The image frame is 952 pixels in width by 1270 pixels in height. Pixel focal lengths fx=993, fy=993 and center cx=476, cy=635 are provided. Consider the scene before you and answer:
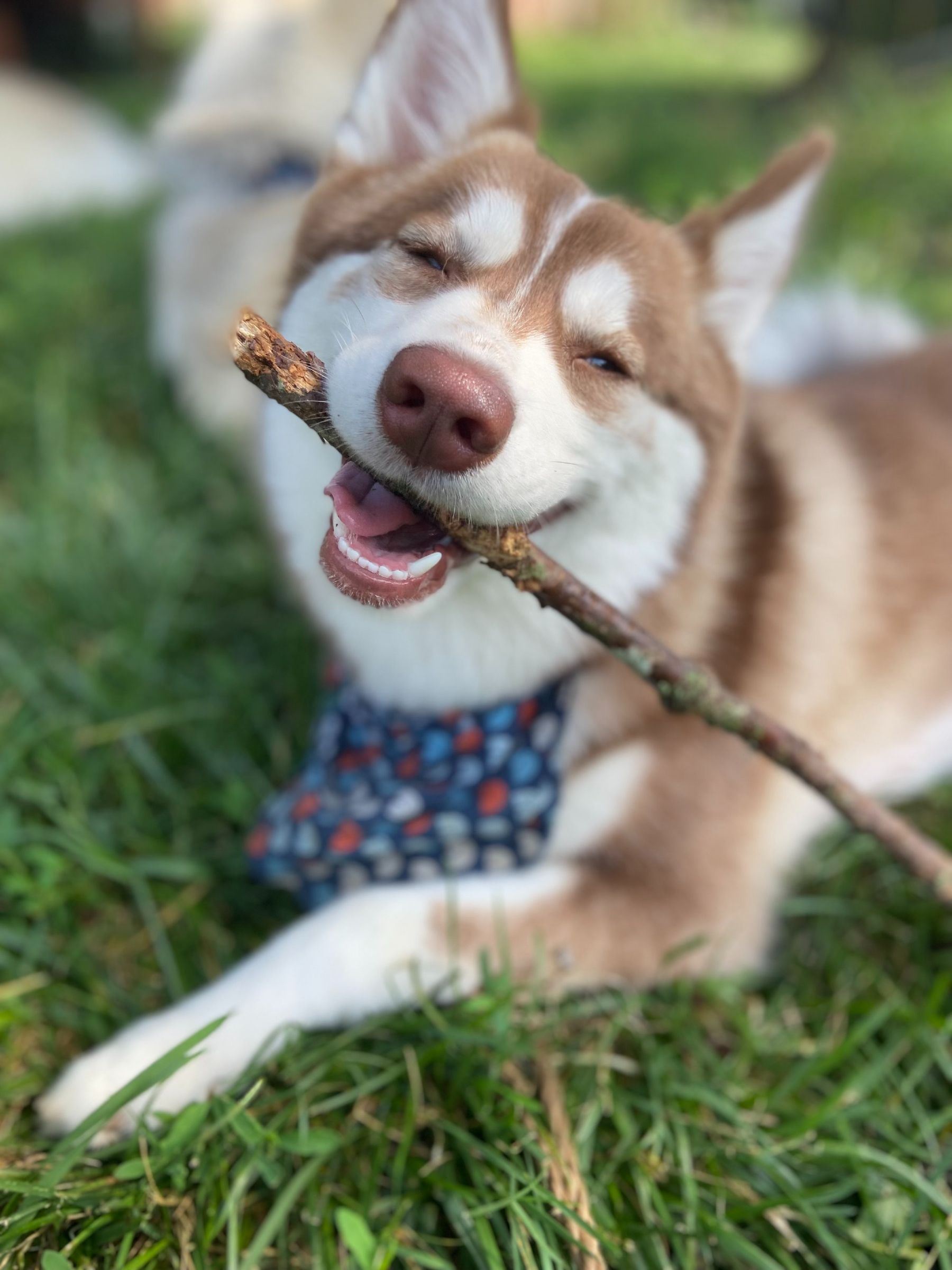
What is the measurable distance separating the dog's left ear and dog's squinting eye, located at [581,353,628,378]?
0.36m

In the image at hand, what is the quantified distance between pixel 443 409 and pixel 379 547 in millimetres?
270

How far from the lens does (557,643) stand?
187cm

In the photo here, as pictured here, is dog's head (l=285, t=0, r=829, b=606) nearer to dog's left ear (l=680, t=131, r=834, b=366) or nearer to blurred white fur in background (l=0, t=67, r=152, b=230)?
dog's left ear (l=680, t=131, r=834, b=366)

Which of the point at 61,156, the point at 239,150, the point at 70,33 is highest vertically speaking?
the point at 70,33

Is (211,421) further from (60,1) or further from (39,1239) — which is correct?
(60,1)

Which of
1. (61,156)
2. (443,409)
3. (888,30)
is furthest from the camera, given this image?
(888,30)

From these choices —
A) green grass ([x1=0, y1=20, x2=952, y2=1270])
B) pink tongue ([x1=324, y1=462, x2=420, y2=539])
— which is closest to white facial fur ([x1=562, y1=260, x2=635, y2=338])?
pink tongue ([x1=324, y1=462, x2=420, y2=539])

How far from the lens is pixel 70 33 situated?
12.9 m

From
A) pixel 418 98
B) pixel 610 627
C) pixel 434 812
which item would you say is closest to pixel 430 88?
pixel 418 98

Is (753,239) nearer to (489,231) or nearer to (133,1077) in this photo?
(489,231)

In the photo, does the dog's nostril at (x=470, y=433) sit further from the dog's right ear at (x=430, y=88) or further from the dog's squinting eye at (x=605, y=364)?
the dog's right ear at (x=430, y=88)

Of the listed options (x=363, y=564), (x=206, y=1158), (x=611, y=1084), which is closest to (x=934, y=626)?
(x=611, y=1084)

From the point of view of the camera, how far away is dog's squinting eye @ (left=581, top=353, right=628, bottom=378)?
5.34 feet

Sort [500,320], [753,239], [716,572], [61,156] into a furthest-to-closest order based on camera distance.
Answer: [61,156]
[716,572]
[753,239]
[500,320]
